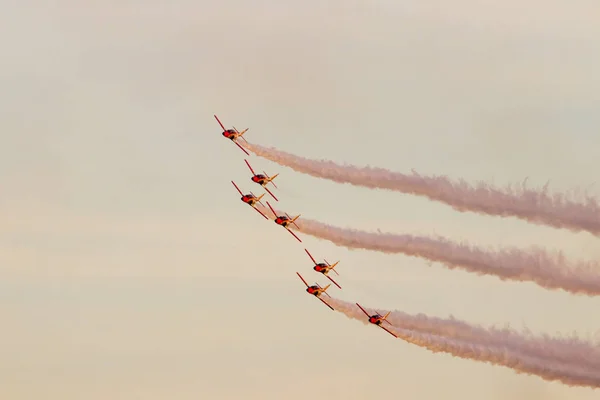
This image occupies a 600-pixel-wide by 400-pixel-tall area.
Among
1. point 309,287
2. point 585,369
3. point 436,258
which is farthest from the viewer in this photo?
point 309,287

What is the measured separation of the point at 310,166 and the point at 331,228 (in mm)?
4432

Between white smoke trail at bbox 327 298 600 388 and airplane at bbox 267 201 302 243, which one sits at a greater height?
airplane at bbox 267 201 302 243

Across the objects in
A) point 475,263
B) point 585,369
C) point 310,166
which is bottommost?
point 585,369

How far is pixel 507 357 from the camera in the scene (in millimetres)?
80312

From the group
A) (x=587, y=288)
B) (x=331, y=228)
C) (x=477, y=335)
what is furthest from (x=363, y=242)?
(x=587, y=288)

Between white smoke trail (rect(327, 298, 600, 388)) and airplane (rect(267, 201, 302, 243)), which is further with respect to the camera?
airplane (rect(267, 201, 302, 243))

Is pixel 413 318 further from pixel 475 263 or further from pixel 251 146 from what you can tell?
pixel 251 146

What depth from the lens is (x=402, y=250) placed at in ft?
278

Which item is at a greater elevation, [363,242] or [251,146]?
[251,146]

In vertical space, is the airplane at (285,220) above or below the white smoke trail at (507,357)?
above

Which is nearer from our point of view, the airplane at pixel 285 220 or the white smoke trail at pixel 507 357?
the white smoke trail at pixel 507 357

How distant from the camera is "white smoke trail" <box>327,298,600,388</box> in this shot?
256ft

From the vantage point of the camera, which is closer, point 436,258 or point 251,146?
point 436,258

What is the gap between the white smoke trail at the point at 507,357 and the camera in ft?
256
